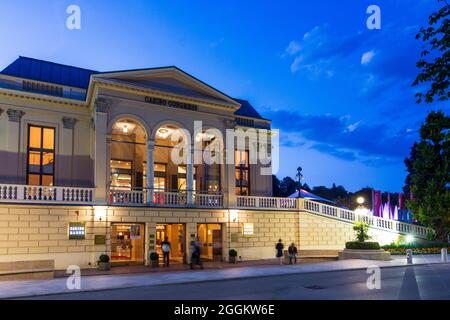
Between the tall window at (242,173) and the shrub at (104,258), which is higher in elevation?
the tall window at (242,173)

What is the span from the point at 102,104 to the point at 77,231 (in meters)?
7.41

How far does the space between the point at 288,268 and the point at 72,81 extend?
19947 mm

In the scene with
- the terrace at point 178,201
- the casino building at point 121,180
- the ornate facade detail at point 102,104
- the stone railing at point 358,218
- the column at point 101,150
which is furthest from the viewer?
the stone railing at point 358,218

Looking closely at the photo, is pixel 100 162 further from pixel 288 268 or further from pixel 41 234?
pixel 288 268

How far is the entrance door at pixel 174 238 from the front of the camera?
28.8 meters

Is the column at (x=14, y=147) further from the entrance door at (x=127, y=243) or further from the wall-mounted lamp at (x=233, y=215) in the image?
the wall-mounted lamp at (x=233, y=215)

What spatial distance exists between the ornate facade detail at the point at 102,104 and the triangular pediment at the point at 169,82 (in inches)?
49.1

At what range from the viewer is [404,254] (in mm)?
33406

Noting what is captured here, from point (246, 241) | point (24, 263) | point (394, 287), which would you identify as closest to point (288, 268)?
point (246, 241)

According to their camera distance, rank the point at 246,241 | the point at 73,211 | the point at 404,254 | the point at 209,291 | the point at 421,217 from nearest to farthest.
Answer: the point at 209,291
the point at 73,211
the point at 246,241
the point at 404,254
the point at 421,217

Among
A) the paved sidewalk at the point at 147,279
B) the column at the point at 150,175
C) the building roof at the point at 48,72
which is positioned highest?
the building roof at the point at 48,72

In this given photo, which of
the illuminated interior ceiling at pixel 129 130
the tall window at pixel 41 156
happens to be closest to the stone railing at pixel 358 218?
the illuminated interior ceiling at pixel 129 130

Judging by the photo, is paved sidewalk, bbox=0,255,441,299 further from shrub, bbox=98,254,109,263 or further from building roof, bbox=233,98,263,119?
building roof, bbox=233,98,263,119
